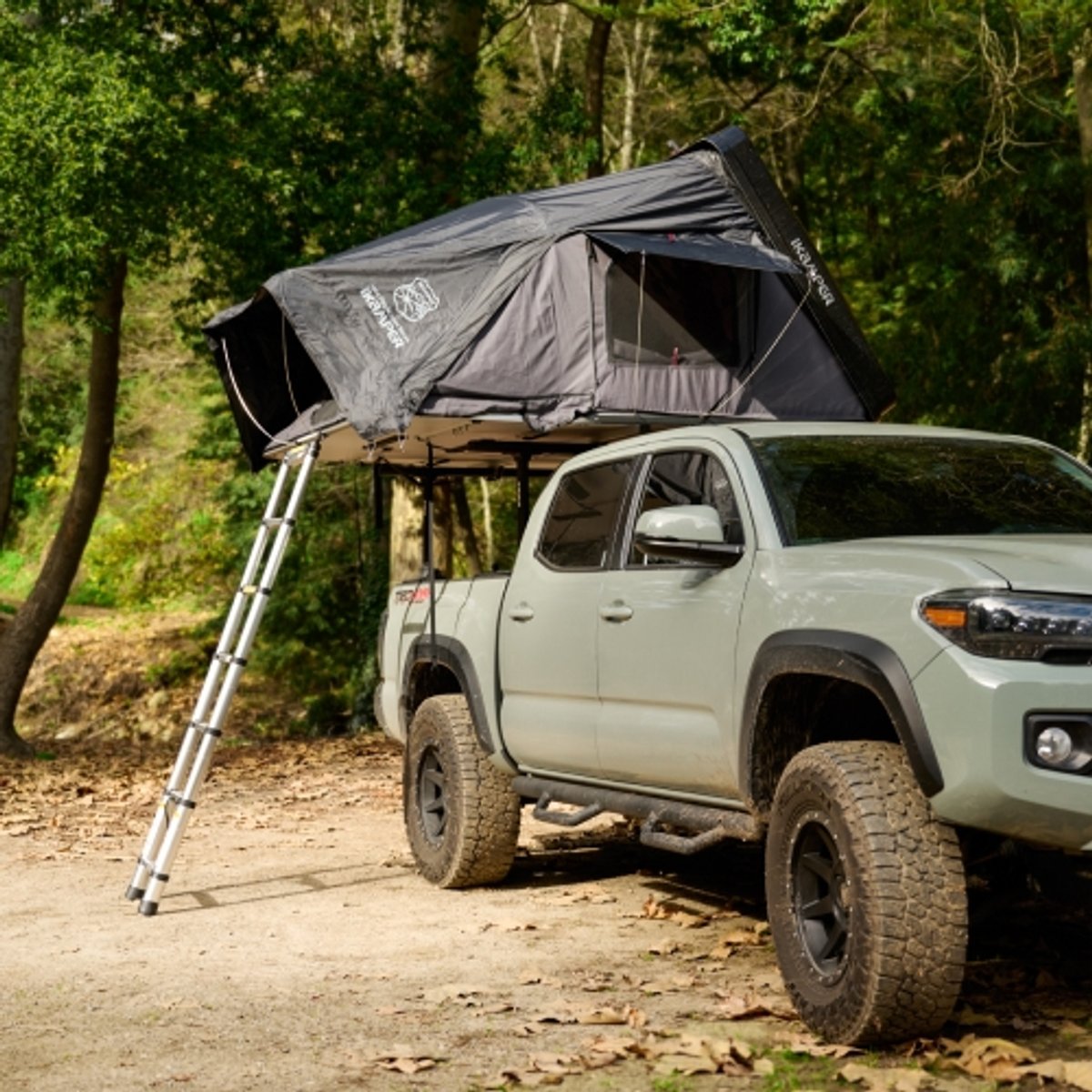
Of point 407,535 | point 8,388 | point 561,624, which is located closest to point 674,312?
point 561,624

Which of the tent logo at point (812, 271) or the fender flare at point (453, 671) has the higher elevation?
the tent logo at point (812, 271)

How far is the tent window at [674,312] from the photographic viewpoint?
10648 millimetres

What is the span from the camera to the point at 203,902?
9.29 m

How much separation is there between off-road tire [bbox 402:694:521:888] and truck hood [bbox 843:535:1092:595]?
10.6 ft

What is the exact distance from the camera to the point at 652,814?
7.42 meters

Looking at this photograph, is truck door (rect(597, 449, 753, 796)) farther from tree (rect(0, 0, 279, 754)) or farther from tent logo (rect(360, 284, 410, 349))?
tree (rect(0, 0, 279, 754))

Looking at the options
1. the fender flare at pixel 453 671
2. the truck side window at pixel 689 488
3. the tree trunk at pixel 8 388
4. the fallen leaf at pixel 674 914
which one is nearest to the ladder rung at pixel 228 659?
the fender flare at pixel 453 671

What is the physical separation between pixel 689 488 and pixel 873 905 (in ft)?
7.64

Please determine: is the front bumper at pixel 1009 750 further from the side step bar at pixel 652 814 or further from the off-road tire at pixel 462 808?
the off-road tire at pixel 462 808

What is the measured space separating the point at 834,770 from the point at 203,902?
14.4ft

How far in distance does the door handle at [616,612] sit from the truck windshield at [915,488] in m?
0.85

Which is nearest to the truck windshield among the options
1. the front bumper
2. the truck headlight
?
the truck headlight

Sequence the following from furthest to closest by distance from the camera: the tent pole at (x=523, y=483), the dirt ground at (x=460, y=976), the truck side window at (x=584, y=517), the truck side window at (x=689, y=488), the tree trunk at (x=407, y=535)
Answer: the tree trunk at (x=407, y=535), the tent pole at (x=523, y=483), the truck side window at (x=584, y=517), the truck side window at (x=689, y=488), the dirt ground at (x=460, y=976)

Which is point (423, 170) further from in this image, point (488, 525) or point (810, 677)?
point (810, 677)
